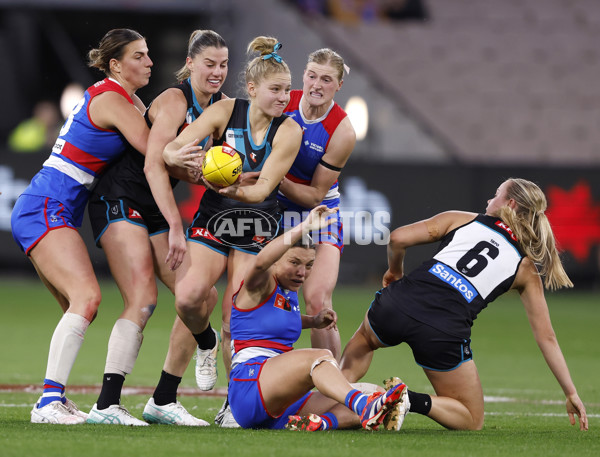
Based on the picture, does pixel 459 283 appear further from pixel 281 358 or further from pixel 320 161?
pixel 320 161

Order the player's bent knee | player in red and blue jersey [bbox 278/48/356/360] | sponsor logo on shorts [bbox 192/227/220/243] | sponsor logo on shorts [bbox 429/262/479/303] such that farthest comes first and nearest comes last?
player in red and blue jersey [bbox 278/48/356/360], sponsor logo on shorts [bbox 192/227/220/243], sponsor logo on shorts [bbox 429/262/479/303], the player's bent knee

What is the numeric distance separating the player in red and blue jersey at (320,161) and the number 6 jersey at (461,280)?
39.1 inches

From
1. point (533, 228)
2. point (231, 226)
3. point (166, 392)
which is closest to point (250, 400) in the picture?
point (166, 392)

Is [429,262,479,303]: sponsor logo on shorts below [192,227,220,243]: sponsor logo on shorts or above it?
below

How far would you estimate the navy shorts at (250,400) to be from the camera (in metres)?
5.62

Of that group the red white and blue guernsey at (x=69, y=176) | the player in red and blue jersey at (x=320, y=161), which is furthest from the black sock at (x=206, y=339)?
the red white and blue guernsey at (x=69, y=176)

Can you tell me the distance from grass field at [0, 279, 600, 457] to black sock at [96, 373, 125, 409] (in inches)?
10.5

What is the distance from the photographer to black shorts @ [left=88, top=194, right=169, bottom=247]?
6.24m

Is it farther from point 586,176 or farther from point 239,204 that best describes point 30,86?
point 239,204

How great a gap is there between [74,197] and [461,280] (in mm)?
2485

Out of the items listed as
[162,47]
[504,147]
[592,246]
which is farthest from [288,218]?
[162,47]

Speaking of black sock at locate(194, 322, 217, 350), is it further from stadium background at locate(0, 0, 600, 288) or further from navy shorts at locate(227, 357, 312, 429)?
stadium background at locate(0, 0, 600, 288)

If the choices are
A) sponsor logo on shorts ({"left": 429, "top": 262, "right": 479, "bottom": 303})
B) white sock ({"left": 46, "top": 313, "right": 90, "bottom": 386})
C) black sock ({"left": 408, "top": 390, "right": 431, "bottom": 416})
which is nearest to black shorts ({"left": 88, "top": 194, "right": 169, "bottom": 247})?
white sock ({"left": 46, "top": 313, "right": 90, "bottom": 386})

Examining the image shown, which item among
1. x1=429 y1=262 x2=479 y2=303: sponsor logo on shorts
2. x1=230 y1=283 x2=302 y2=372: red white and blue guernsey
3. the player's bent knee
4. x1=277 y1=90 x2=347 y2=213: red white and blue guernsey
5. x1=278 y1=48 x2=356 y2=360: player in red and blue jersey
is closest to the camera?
the player's bent knee
